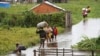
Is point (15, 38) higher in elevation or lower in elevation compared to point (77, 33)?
higher

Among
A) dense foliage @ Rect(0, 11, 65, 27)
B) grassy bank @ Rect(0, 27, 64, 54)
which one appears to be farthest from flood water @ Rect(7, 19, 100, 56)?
dense foliage @ Rect(0, 11, 65, 27)

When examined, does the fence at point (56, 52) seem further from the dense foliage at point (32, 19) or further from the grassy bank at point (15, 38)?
the dense foliage at point (32, 19)

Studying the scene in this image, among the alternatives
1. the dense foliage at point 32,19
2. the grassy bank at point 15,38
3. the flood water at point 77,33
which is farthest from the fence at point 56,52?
the dense foliage at point 32,19

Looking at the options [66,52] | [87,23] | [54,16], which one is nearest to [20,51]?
[66,52]

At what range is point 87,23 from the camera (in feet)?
130

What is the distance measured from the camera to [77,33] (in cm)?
3328

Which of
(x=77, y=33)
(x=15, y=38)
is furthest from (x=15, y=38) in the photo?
(x=77, y=33)

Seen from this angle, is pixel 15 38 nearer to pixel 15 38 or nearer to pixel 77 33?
pixel 15 38

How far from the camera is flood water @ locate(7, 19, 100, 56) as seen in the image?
90.7ft

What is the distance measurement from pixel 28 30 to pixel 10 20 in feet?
11.2

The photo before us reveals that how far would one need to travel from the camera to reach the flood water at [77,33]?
90.7ft

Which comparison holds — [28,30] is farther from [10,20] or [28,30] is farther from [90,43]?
[90,43]

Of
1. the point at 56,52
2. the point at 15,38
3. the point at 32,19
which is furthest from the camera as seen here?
the point at 32,19

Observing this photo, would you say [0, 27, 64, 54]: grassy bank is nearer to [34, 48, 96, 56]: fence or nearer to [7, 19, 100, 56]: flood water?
[7, 19, 100, 56]: flood water
